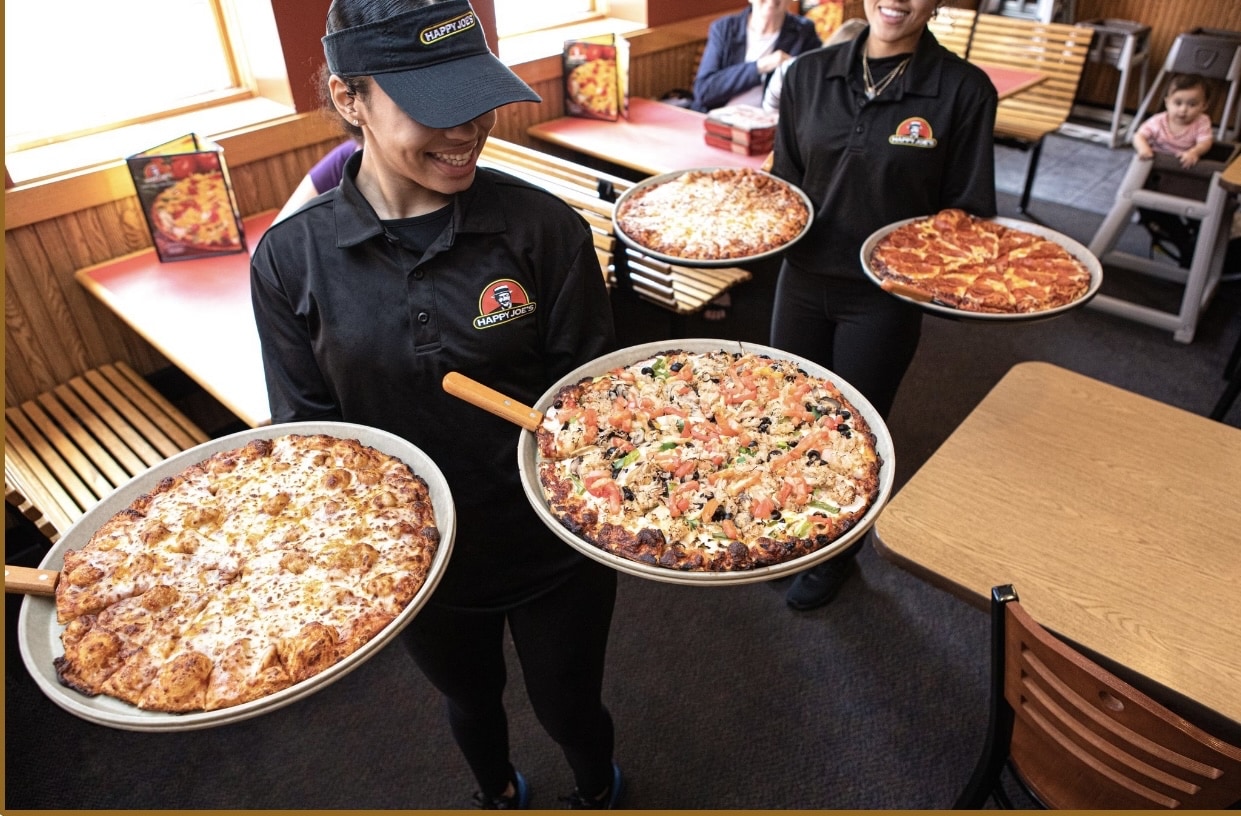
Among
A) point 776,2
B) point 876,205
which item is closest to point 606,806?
point 876,205

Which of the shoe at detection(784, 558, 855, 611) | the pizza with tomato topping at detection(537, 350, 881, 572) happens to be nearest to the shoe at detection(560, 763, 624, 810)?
the shoe at detection(784, 558, 855, 611)

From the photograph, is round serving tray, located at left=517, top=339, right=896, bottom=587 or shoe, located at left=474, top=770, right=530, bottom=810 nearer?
round serving tray, located at left=517, top=339, right=896, bottom=587

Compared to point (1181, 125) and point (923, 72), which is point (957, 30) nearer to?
point (1181, 125)

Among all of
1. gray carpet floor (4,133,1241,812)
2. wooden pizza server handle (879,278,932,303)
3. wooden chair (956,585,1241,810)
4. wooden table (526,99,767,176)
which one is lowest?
gray carpet floor (4,133,1241,812)

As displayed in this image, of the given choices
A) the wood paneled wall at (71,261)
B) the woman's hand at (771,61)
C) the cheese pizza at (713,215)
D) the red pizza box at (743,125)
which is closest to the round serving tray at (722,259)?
the cheese pizza at (713,215)

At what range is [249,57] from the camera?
2963 mm

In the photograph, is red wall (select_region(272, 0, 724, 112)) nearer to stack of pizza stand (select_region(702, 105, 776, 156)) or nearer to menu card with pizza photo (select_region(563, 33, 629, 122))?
menu card with pizza photo (select_region(563, 33, 629, 122))

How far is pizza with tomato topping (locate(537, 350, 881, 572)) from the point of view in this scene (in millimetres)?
1165

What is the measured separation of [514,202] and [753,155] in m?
2.26

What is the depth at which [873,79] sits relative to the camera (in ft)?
6.48

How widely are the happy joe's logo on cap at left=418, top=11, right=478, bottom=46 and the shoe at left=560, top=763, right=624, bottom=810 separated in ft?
5.23

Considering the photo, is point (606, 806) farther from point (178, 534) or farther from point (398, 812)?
point (178, 534)

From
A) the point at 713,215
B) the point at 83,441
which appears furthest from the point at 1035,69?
the point at 83,441

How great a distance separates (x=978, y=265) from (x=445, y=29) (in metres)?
1.45
